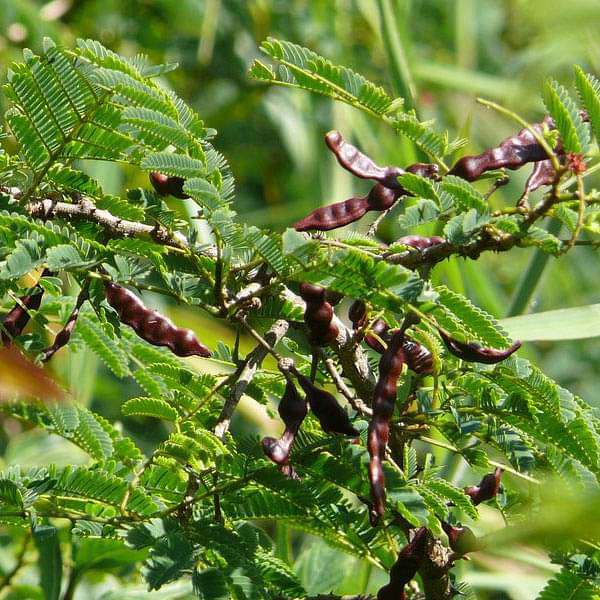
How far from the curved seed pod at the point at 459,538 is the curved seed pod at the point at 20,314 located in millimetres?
482

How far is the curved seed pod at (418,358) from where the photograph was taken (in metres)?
1.07

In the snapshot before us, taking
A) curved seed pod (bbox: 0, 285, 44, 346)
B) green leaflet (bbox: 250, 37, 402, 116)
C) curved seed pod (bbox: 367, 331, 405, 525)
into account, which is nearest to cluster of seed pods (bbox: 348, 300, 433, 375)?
curved seed pod (bbox: 367, 331, 405, 525)

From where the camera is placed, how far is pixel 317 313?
3.11 ft

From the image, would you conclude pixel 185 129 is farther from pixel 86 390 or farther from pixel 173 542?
pixel 86 390

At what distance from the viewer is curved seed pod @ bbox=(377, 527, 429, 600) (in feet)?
3.29

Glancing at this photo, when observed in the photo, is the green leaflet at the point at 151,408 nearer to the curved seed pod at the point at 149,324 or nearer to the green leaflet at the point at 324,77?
the curved seed pod at the point at 149,324

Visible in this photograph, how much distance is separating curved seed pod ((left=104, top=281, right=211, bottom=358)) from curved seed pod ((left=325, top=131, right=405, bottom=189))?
0.76ft

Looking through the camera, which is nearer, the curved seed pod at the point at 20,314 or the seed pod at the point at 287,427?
the seed pod at the point at 287,427

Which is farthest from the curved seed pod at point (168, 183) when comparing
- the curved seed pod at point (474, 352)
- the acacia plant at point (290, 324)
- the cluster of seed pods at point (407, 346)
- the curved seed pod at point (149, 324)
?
the curved seed pod at point (474, 352)

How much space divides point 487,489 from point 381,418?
20 centimetres

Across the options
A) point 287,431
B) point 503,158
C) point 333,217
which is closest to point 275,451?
point 287,431

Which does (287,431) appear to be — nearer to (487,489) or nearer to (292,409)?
(292,409)

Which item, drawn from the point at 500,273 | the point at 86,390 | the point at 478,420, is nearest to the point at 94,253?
the point at 478,420

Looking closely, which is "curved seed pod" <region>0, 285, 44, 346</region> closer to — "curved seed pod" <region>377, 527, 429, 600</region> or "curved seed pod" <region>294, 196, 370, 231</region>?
"curved seed pod" <region>294, 196, 370, 231</region>
